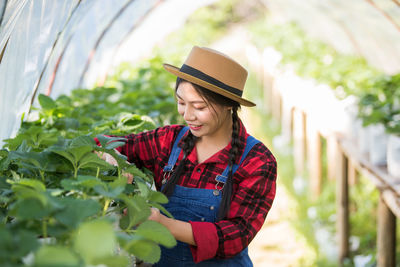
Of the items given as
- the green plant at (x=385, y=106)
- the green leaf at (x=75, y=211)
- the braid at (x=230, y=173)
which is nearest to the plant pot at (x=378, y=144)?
the green plant at (x=385, y=106)

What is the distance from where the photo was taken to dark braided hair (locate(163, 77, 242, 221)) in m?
1.64

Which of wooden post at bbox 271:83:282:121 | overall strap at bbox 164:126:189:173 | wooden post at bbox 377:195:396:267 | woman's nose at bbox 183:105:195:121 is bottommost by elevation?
wooden post at bbox 377:195:396:267

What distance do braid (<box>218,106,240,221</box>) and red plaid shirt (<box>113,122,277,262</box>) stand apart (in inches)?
0.7

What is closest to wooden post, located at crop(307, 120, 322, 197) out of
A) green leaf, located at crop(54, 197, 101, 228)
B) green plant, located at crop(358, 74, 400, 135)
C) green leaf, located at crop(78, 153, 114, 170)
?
green plant, located at crop(358, 74, 400, 135)

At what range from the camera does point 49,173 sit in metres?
1.33

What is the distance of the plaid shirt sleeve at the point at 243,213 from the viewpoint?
1503mm

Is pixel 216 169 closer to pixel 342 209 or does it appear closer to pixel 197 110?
pixel 197 110

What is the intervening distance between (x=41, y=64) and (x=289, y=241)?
12.1 feet

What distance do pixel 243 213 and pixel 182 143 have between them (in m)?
0.39

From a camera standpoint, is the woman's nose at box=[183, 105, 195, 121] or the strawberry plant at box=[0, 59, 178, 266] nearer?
the strawberry plant at box=[0, 59, 178, 266]

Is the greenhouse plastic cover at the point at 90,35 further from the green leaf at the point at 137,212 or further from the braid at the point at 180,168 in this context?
the green leaf at the point at 137,212

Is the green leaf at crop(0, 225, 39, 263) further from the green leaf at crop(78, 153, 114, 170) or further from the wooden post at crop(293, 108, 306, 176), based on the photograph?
the wooden post at crop(293, 108, 306, 176)

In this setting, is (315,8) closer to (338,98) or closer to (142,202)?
(338,98)

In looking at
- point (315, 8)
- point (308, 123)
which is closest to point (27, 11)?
point (308, 123)
